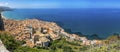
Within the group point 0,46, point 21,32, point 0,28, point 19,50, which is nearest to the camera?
point 0,46

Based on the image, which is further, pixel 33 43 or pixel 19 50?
pixel 33 43

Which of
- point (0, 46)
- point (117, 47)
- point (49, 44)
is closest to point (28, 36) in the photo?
point (49, 44)

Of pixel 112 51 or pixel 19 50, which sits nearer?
pixel 112 51

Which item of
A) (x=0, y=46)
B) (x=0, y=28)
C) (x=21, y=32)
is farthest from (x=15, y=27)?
(x=0, y=46)

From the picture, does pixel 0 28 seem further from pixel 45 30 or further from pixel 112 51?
pixel 45 30

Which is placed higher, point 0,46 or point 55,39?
point 0,46

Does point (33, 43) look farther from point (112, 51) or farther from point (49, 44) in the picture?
point (112, 51)

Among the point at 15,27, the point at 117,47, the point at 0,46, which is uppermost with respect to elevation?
the point at 0,46

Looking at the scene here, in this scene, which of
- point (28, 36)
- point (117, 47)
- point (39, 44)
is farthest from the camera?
point (28, 36)

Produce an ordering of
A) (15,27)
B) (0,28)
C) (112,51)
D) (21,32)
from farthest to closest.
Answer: (15,27) < (21,32) < (0,28) < (112,51)
